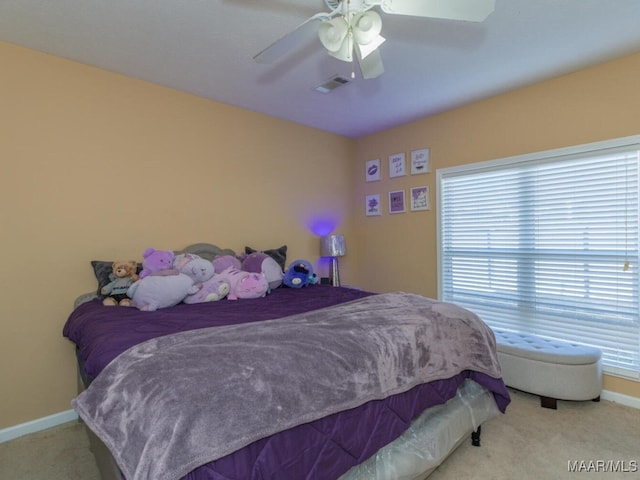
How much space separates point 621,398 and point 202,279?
3.25 m

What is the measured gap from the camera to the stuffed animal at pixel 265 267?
9.34ft

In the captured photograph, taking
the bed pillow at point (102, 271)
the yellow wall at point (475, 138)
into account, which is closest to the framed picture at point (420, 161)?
the yellow wall at point (475, 138)

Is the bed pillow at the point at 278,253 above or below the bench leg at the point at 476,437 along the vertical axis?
A: above

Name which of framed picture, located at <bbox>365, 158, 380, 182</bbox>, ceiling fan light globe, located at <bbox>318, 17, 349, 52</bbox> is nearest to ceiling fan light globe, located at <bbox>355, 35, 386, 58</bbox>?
ceiling fan light globe, located at <bbox>318, 17, 349, 52</bbox>

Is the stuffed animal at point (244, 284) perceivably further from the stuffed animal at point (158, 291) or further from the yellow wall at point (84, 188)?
the yellow wall at point (84, 188)

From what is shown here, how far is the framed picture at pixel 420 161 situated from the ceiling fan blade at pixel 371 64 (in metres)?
1.90

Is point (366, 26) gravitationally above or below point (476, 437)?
above

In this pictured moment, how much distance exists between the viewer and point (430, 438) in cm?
159

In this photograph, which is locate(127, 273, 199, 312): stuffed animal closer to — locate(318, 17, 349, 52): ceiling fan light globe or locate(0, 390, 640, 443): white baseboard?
locate(0, 390, 640, 443): white baseboard

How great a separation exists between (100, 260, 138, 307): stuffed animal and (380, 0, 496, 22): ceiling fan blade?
7.42 feet

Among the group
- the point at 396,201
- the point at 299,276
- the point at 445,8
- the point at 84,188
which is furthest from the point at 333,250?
the point at 445,8

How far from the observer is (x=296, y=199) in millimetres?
3789

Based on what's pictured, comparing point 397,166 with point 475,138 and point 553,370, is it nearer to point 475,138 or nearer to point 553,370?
point 475,138

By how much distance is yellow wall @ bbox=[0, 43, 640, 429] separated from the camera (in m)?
2.22
